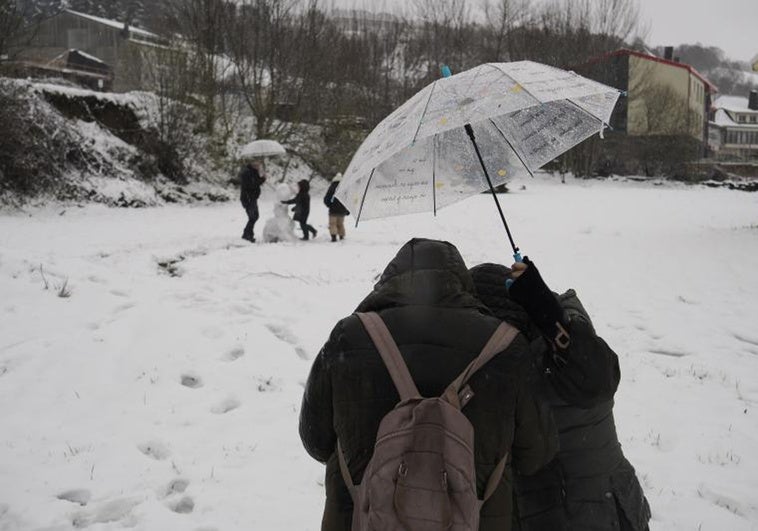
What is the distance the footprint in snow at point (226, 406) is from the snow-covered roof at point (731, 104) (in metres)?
88.7

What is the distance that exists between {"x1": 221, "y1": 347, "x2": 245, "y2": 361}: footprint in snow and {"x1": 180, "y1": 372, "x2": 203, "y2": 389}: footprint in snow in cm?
44

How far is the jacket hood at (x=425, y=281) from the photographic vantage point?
5.91ft

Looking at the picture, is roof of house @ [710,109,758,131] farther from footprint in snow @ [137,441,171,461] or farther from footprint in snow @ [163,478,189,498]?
footprint in snow @ [163,478,189,498]

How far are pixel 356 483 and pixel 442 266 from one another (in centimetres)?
78

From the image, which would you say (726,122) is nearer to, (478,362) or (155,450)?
(155,450)

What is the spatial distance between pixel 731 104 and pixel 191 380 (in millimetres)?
93581

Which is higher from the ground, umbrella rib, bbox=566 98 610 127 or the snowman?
umbrella rib, bbox=566 98 610 127

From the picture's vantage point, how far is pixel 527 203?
22.4 m

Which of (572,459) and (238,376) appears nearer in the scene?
(572,459)

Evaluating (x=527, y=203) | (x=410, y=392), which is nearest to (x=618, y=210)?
(x=527, y=203)

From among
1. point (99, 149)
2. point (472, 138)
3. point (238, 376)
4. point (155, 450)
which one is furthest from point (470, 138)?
point (99, 149)

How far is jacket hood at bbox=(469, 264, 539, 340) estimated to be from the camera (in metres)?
1.99

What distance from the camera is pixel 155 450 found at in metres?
4.25

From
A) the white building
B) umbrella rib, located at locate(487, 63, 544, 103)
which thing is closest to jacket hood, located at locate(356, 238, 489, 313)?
umbrella rib, located at locate(487, 63, 544, 103)
